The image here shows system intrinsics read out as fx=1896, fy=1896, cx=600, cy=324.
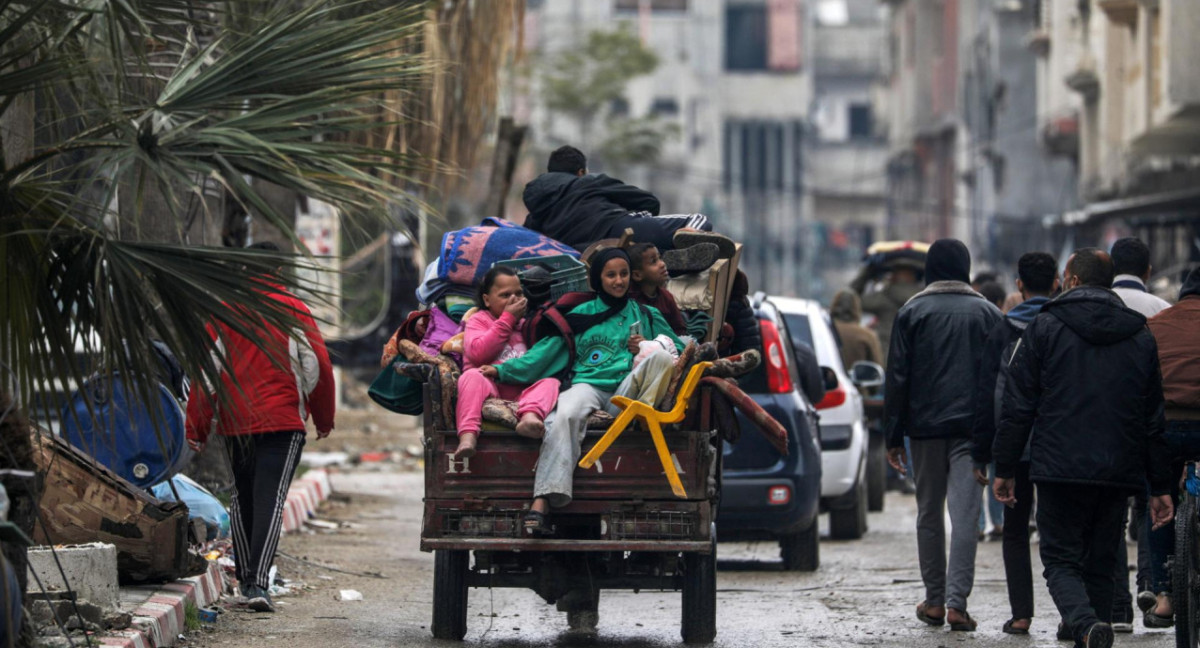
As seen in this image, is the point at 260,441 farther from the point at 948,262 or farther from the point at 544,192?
the point at 948,262

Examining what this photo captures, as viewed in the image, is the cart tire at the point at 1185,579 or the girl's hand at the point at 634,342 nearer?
the cart tire at the point at 1185,579

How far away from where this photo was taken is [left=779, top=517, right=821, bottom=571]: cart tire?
12.0 metres

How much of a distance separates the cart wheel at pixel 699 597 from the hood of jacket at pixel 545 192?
74.8 inches

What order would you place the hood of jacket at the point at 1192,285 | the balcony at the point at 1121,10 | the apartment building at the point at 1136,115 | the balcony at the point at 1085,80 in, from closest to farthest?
1. the hood of jacket at the point at 1192,285
2. the apartment building at the point at 1136,115
3. the balcony at the point at 1121,10
4. the balcony at the point at 1085,80

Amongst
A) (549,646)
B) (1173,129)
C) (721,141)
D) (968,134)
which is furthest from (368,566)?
(721,141)

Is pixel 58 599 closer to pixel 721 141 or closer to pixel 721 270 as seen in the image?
pixel 721 270

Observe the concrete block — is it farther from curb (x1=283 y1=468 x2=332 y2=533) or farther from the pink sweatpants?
curb (x1=283 y1=468 x2=332 y2=533)

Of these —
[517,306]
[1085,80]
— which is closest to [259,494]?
[517,306]

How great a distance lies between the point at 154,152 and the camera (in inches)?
269

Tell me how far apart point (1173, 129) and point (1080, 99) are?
13664 millimetres

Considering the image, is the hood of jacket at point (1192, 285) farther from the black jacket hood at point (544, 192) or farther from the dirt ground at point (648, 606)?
the black jacket hood at point (544, 192)

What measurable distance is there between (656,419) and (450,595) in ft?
4.46

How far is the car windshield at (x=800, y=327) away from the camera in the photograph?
14.5 m

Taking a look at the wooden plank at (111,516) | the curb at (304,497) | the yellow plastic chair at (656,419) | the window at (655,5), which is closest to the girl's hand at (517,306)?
the yellow plastic chair at (656,419)
